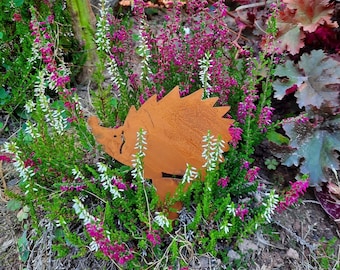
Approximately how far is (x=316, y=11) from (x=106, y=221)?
4.46 ft

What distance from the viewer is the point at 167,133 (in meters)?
1.51

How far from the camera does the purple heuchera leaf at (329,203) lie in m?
1.78

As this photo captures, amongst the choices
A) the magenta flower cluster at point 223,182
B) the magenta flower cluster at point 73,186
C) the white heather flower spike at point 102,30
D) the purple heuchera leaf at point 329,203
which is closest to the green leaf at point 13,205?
the magenta flower cluster at point 73,186

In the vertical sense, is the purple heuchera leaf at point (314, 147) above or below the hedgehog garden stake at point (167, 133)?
below

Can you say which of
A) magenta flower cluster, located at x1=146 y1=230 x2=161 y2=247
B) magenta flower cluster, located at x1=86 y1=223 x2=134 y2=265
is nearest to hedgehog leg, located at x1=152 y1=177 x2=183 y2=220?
magenta flower cluster, located at x1=146 y1=230 x2=161 y2=247

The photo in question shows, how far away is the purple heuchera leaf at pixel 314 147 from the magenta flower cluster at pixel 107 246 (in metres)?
0.80

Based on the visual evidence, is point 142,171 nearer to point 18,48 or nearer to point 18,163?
point 18,163

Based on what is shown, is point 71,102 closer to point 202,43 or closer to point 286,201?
point 202,43

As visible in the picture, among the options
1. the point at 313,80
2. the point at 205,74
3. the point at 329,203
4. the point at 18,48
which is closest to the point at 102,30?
the point at 205,74

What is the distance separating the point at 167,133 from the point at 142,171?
0.55ft

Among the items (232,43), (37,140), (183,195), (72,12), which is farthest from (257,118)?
(72,12)

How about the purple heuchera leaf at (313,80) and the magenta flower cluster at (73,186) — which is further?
the purple heuchera leaf at (313,80)

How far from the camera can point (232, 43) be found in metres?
1.79

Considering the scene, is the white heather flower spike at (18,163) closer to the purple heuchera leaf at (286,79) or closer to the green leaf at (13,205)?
the green leaf at (13,205)
